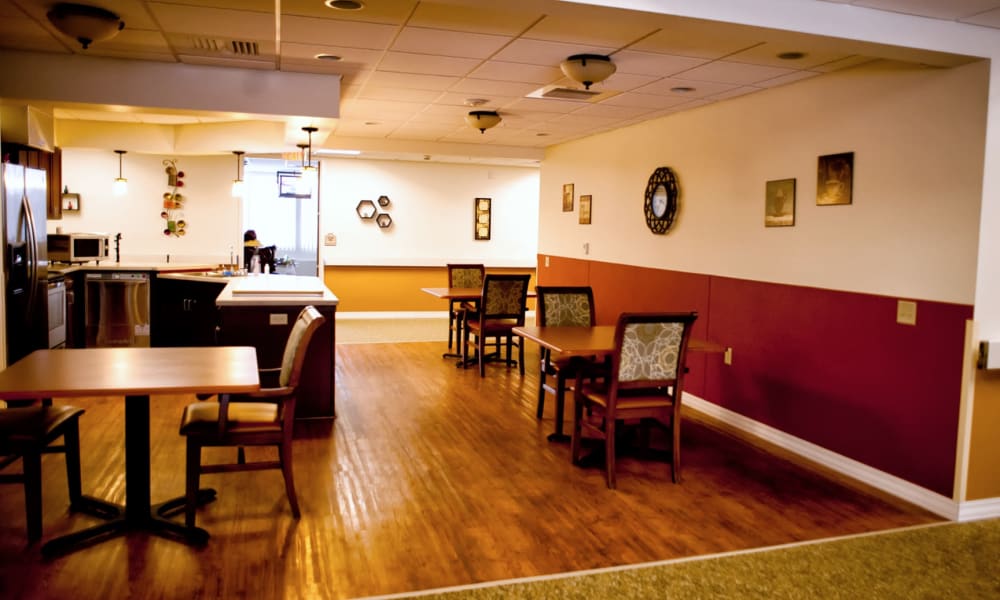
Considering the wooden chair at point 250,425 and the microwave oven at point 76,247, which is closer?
the wooden chair at point 250,425

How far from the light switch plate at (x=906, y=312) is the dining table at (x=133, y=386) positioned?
3.25m

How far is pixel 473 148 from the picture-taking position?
8344mm

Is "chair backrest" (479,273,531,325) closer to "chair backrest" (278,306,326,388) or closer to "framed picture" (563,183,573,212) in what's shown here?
"framed picture" (563,183,573,212)

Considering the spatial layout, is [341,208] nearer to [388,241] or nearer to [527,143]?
[388,241]

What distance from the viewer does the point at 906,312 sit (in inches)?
151

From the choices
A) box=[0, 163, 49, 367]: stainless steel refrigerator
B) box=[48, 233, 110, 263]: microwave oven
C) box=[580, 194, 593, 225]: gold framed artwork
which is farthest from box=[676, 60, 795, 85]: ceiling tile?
box=[48, 233, 110, 263]: microwave oven

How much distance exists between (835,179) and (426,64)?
2.54 metres

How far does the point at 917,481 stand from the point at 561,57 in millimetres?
3001

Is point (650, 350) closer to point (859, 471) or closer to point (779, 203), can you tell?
point (859, 471)

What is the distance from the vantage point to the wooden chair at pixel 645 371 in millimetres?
3842

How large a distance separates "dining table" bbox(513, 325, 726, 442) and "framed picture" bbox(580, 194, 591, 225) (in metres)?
2.54

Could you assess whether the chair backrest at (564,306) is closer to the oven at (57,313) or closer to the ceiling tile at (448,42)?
the ceiling tile at (448,42)

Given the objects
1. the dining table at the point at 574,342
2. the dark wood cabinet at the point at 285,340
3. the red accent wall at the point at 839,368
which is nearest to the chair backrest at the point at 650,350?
the dining table at the point at 574,342

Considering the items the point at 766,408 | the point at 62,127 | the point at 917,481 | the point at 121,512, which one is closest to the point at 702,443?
the point at 766,408
